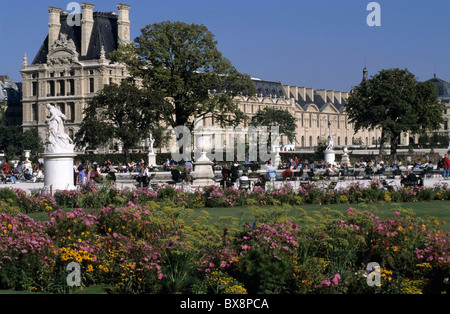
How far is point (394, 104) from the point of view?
2537 inches

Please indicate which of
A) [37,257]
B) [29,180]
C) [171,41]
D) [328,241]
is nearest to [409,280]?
[328,241]

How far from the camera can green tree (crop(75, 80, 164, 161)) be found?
51281 millimetres

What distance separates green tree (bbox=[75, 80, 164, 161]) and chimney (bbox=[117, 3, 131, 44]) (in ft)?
154

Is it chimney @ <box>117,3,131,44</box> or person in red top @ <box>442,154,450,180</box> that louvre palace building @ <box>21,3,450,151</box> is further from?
person in red top @ <box>442,154,450,180</box>

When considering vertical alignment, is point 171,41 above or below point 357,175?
above

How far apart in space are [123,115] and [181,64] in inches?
225

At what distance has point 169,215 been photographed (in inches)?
501

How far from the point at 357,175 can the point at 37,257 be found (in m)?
27.7

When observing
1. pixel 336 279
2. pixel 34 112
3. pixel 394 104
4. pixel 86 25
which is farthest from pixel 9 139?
pixel 336 279

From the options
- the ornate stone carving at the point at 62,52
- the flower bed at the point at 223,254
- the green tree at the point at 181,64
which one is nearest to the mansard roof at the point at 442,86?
the ornate stone carving at the point at 62,52

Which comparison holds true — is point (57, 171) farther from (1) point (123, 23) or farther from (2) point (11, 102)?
(2) point (11, 102)

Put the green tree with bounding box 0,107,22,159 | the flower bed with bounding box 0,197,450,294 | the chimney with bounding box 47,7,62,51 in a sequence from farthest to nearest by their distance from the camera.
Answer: the chimney with bounding box 47,7,62,51
the green tree with bounding box 0,107,22,159
the flower bed with bounding box 0,197,450,294

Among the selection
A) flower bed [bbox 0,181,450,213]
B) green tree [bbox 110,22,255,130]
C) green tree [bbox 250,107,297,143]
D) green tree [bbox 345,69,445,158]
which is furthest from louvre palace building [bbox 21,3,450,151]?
flower bed [bbox 0,181,450,213]
